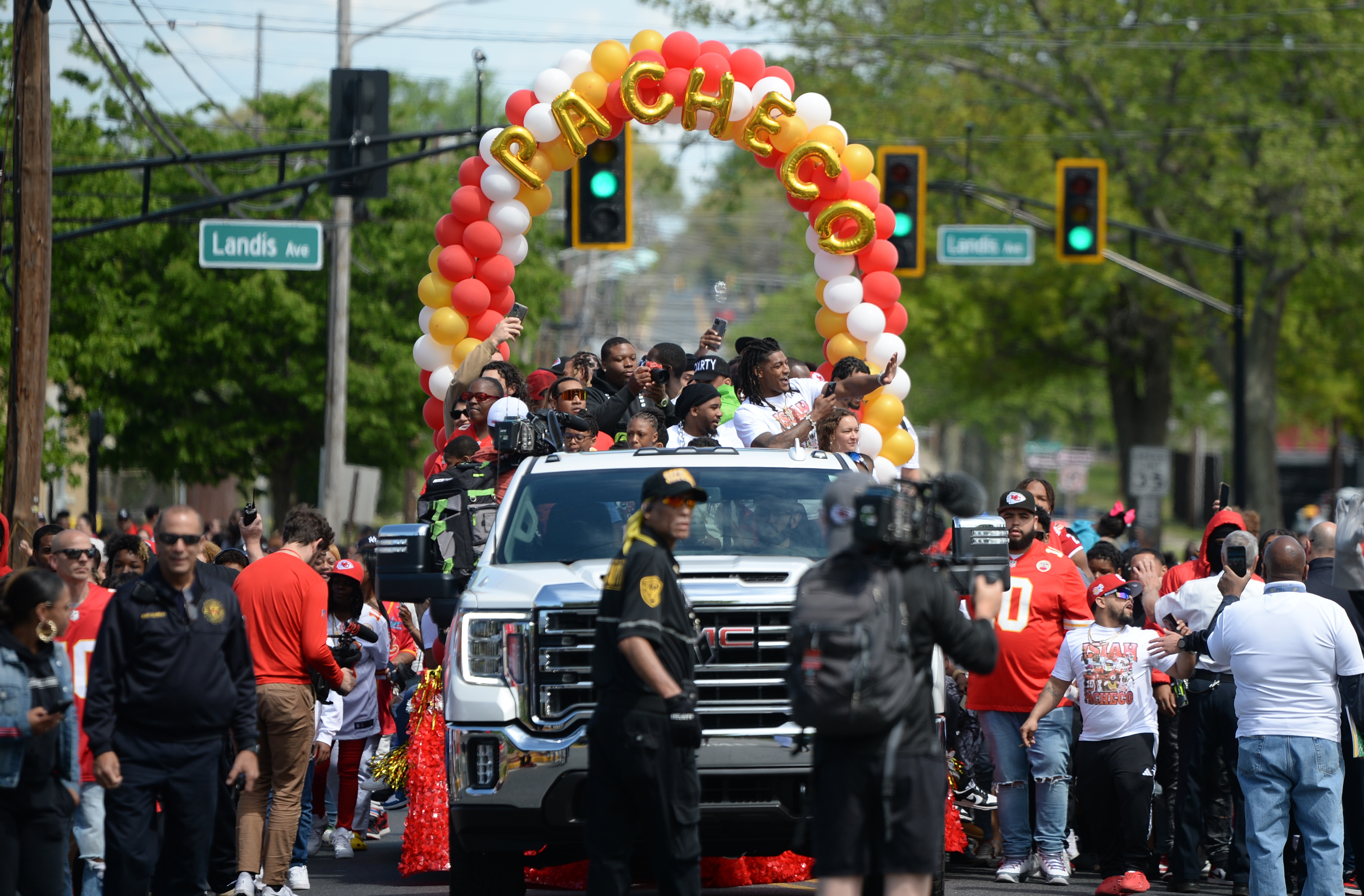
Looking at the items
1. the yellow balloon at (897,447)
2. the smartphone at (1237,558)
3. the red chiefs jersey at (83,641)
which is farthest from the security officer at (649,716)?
the yellow balloon at (897,447)

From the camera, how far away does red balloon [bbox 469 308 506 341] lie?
50.0 ft

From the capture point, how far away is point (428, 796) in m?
9.81

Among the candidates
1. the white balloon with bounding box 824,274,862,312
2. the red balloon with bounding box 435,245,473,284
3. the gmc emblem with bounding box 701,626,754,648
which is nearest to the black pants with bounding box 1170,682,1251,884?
the gmc emblem with bounding box 701,626,754,648

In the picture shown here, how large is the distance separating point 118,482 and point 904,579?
41242 mm

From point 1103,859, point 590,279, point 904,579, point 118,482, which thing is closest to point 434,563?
point 904,579

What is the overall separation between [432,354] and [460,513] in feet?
17.4

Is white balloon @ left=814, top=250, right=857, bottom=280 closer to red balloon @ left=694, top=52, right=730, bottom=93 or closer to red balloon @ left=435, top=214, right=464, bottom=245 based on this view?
red balloon @ left=694, top=52, right=730, bottom=93

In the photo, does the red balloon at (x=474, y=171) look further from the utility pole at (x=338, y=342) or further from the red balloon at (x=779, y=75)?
the utility pole at (x=338, y=342)

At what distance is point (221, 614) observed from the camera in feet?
25.7

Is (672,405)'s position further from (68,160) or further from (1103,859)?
(68,160)

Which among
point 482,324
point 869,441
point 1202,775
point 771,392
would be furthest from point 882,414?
point 1202,775

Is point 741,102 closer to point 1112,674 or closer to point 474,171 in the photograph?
point 474,171

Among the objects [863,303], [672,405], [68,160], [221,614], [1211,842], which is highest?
[68,160]

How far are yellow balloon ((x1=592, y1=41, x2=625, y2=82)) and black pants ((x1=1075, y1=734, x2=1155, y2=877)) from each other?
7.37 meters
